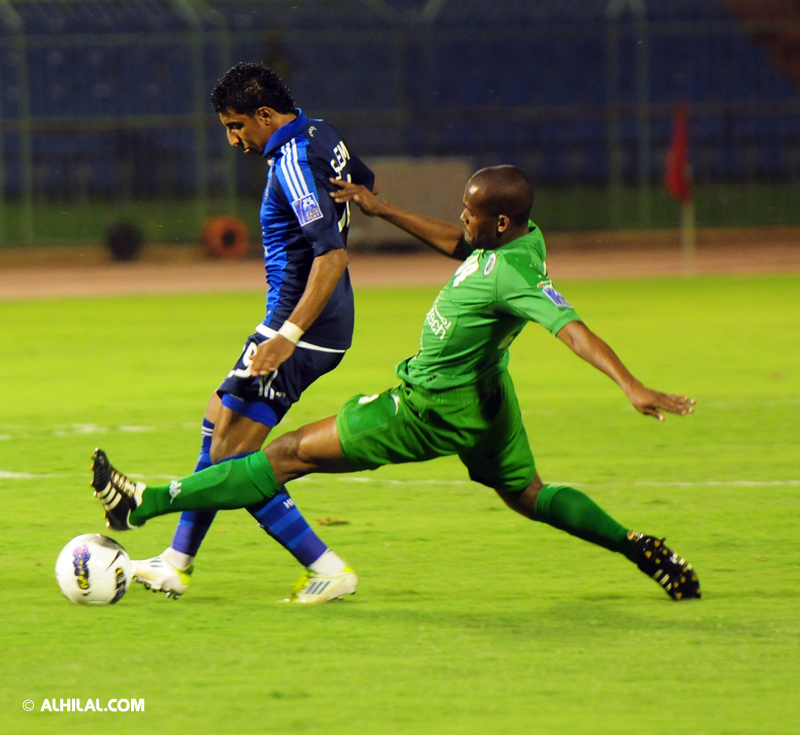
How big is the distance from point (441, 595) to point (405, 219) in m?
1.35

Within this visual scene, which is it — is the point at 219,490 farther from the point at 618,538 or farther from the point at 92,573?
the point at 618,538

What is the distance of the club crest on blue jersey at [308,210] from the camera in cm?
516

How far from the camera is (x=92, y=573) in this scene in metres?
5.22

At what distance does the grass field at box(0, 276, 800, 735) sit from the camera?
4.16 m

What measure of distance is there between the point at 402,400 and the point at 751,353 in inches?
345

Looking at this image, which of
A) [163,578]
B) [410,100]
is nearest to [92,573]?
[163,578]

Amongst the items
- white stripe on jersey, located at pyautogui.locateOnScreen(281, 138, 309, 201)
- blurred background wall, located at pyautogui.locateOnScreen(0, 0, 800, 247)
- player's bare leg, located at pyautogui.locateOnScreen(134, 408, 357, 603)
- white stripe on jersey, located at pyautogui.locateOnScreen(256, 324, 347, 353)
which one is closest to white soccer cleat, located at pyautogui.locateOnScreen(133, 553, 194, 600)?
player's bare leg, located at pyautogui.locateOnScreen(134, 408, 357, 603)

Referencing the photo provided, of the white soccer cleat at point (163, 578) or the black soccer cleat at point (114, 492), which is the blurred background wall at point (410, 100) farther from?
the black soccer cleat at point (114, 492)

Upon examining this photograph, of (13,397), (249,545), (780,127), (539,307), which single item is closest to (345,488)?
(249,545)

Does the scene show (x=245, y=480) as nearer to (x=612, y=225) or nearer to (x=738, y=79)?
(x=612, y=225)

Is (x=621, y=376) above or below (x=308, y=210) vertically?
below

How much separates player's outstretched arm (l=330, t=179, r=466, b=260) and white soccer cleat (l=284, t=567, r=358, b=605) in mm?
1212

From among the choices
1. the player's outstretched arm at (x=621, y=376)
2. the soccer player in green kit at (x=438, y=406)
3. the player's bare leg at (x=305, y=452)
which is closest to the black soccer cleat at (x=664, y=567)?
the soccer player in green kit at (x=438, y=406)

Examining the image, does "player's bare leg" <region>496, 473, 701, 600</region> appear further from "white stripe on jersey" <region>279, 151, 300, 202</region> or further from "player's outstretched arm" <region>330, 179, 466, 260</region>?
"white stripe on jersey" <region>279, 151, 300, 202</region>
